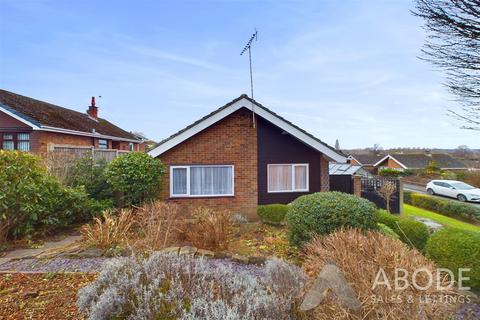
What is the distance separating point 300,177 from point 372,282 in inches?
358

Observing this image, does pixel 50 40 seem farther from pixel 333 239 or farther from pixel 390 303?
pixel 390 303

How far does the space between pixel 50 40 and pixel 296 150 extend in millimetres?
12713

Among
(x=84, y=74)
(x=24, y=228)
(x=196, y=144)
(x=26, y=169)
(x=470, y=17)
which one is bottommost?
(x=24, y=228)

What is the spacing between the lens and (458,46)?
7445 mm

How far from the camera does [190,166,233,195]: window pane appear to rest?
11359 millimetres

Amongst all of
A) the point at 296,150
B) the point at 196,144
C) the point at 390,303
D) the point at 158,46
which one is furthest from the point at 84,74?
the point at 390,303

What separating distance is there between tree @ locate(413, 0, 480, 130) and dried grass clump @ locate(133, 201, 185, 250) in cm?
824

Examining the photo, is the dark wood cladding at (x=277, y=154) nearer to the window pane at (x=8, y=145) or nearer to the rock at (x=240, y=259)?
the rock at (x=240, y=259)

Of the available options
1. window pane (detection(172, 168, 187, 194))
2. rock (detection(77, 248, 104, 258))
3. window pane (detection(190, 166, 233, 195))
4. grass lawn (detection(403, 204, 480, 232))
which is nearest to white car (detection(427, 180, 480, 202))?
grass lawn (detection(403, 204, 480, 232))

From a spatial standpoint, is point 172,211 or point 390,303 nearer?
point 390,303

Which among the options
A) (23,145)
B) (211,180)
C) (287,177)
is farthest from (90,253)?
(23,145)

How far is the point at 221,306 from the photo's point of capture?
2.93m

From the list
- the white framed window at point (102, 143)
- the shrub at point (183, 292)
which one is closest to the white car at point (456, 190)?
the shrub at point (183, 292)

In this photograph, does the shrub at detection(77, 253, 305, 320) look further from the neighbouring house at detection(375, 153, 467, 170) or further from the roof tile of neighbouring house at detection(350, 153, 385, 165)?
the roof tile of neighbouring house at detection(350, 153, 385, 165)
